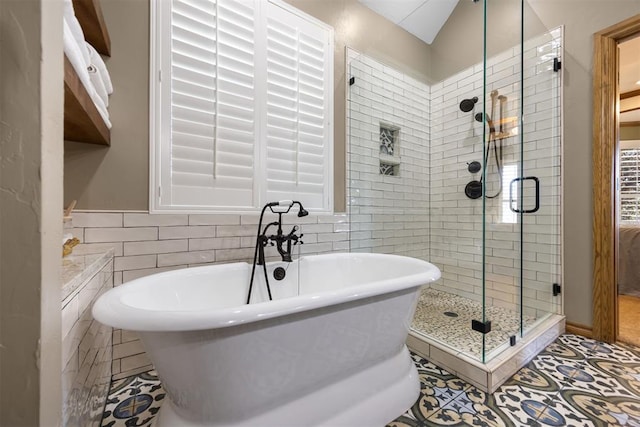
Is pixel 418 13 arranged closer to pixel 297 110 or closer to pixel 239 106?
pixel 297 110

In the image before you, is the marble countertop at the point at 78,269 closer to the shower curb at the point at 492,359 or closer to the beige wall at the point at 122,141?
the beige wall at the point at 122,141

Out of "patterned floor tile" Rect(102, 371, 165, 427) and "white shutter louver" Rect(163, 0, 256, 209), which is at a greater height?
Answer: "white shutter louver" Rect(163, 0, 256, 209)

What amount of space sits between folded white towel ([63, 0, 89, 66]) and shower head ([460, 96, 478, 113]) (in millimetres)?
2600

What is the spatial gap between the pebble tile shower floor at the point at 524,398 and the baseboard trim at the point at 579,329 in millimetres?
304

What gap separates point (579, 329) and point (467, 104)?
200cm

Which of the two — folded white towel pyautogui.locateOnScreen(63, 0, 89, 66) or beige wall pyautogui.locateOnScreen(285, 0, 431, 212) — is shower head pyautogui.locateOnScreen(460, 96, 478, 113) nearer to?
beige wall pyautogui.locateOnScreen(285, 0, 431, 212)

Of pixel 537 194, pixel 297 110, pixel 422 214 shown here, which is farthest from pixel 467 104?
pixel 297 110

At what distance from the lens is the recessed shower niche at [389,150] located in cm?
257

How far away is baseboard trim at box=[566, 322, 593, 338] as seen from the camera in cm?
200

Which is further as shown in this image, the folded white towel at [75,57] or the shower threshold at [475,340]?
the shower threshold at [475,340]

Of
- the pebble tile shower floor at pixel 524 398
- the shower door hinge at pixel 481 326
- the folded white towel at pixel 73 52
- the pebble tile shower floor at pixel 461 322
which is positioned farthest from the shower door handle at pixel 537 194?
the folded white towel at pixel 73 52

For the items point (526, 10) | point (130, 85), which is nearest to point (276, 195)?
point (130, 85)

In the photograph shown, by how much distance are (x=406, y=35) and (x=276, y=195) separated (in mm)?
2183

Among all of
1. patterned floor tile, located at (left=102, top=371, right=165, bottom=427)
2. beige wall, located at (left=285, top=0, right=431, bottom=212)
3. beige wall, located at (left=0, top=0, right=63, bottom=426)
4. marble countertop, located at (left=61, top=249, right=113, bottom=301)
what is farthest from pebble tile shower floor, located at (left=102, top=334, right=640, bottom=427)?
beige wall, located at (left=285, top=0, right=431, bottom=212)
